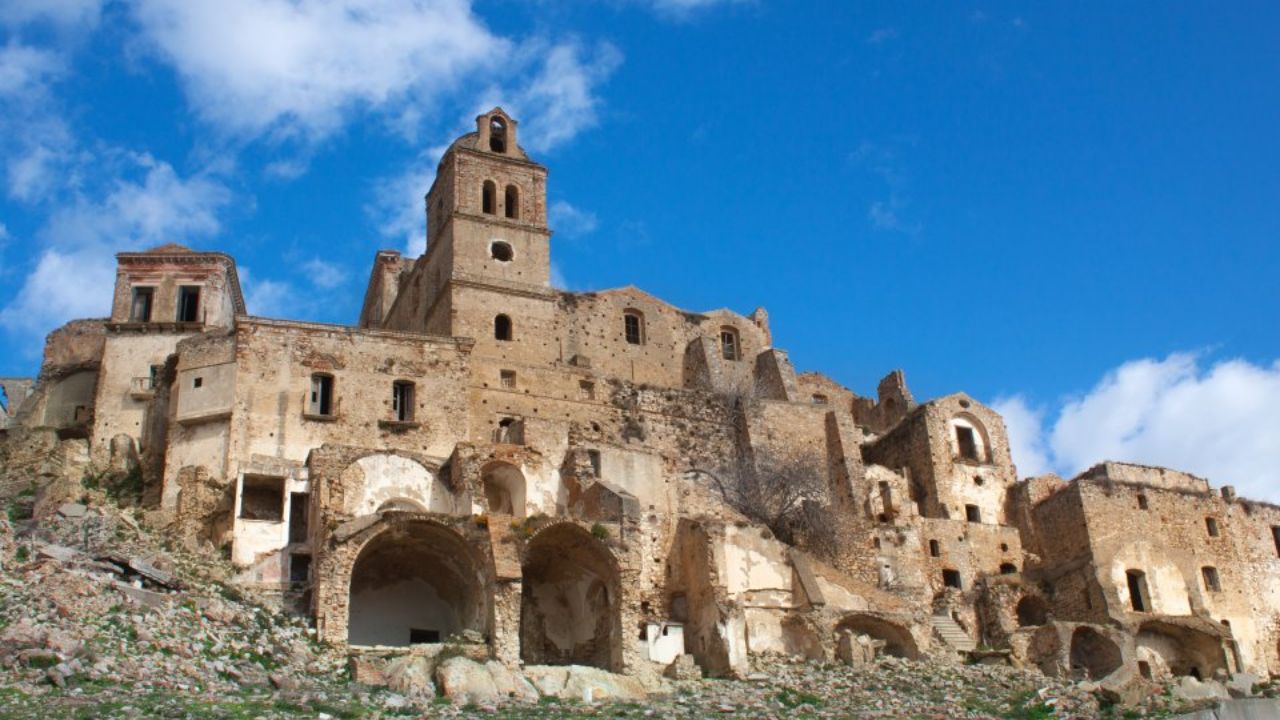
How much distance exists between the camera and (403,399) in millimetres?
40250

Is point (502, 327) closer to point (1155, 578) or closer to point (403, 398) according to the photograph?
point (403, 398)

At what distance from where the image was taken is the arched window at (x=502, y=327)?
4690 centimetres

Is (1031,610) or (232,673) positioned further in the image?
(1031,610)

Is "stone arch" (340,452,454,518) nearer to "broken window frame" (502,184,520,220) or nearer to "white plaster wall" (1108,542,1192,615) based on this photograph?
"broken window frame" (502,184,520,220)

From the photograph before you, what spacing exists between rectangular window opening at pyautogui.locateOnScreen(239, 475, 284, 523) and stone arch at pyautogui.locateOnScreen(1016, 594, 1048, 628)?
2433 centimetres

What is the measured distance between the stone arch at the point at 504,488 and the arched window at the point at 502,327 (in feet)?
30.4

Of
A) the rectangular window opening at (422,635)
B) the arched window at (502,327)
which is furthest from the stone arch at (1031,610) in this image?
the rectangular window opening at (422,635)

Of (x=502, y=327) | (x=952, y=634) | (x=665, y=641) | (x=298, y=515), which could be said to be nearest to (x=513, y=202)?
(x=502, y=327)

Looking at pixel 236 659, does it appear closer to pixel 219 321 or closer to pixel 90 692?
pixel 90 692

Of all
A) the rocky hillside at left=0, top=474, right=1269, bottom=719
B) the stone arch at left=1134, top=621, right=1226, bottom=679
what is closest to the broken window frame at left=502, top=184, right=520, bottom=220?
the rocky hillside at left=0, top=474, right=1269, bottom=719

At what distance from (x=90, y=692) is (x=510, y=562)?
37.4 ft

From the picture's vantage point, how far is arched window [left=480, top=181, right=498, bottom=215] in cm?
4997

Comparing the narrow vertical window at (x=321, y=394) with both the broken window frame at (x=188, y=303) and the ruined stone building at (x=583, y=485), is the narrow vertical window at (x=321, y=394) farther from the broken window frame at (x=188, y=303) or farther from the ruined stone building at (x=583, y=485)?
the broken window frame at (x=188, y=303)

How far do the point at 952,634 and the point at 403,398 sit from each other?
1813 cm
